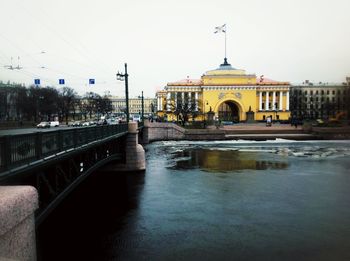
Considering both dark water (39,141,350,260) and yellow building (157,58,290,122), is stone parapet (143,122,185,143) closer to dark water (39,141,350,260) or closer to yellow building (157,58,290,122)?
dark water (39,141,350,260)

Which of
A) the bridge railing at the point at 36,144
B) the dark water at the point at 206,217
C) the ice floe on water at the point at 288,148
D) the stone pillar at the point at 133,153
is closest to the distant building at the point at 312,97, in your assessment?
the ice floe on water at the point at 288,148

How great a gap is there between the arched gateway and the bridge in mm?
85397

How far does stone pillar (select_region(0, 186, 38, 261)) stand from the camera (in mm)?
4188

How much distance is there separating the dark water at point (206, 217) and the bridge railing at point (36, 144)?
3079 mm

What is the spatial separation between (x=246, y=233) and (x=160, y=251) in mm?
3066

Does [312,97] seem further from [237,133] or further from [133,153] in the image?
[133,153]

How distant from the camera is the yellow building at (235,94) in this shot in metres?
A: 98.1

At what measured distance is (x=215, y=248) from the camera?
10500mm

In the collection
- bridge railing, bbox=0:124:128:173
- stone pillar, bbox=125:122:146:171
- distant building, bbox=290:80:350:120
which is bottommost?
stone pillar, bbox=125:122:146:171

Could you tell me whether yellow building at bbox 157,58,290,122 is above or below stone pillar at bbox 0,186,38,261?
above

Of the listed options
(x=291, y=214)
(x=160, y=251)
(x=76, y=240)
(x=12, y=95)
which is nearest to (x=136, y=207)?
(x=76, y=240)

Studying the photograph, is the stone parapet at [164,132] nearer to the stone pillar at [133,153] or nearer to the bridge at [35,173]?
the stone pillar at [133,153]

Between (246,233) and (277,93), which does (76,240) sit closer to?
(246,233)

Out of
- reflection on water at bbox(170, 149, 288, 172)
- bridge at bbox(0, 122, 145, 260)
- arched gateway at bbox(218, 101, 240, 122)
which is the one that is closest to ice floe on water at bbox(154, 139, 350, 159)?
reflection on water at bbox(170, 149, 288, 172)
